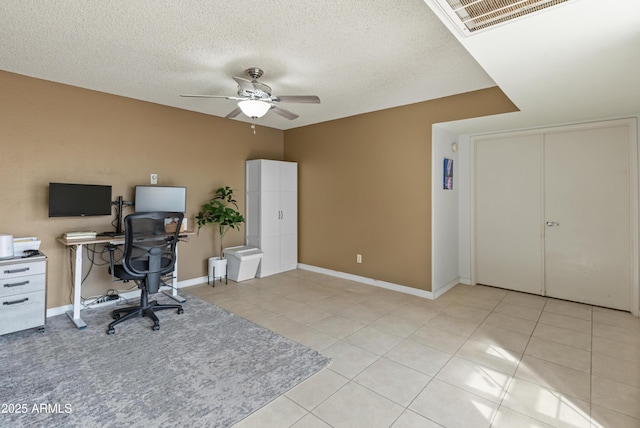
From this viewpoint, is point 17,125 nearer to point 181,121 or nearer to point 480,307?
point 181,121

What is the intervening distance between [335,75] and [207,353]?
2904 millimetres

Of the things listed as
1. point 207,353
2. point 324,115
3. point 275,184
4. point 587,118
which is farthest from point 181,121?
point 587,118

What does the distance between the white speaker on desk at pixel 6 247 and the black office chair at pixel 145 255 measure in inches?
33.3

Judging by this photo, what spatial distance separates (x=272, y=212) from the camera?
5.25m

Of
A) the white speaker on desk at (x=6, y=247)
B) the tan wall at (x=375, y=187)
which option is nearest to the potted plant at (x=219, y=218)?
the tan wall at (x=375, y=187)

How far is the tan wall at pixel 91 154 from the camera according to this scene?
326 cm

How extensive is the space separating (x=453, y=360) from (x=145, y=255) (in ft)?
9.91

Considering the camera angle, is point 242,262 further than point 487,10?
Yes

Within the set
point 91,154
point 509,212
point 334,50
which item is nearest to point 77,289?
point 91,154

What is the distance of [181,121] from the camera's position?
4492 millimetres

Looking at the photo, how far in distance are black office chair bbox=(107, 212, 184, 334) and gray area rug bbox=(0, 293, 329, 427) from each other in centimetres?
13

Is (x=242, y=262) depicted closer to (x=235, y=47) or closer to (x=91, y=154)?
(x=91, y=154)

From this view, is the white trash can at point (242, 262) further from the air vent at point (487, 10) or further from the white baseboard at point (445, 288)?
the air vent at point (487, 10)

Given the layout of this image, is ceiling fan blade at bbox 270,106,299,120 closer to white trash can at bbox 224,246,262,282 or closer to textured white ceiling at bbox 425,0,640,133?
textured white ceiling at bbox 425,0,640,133
